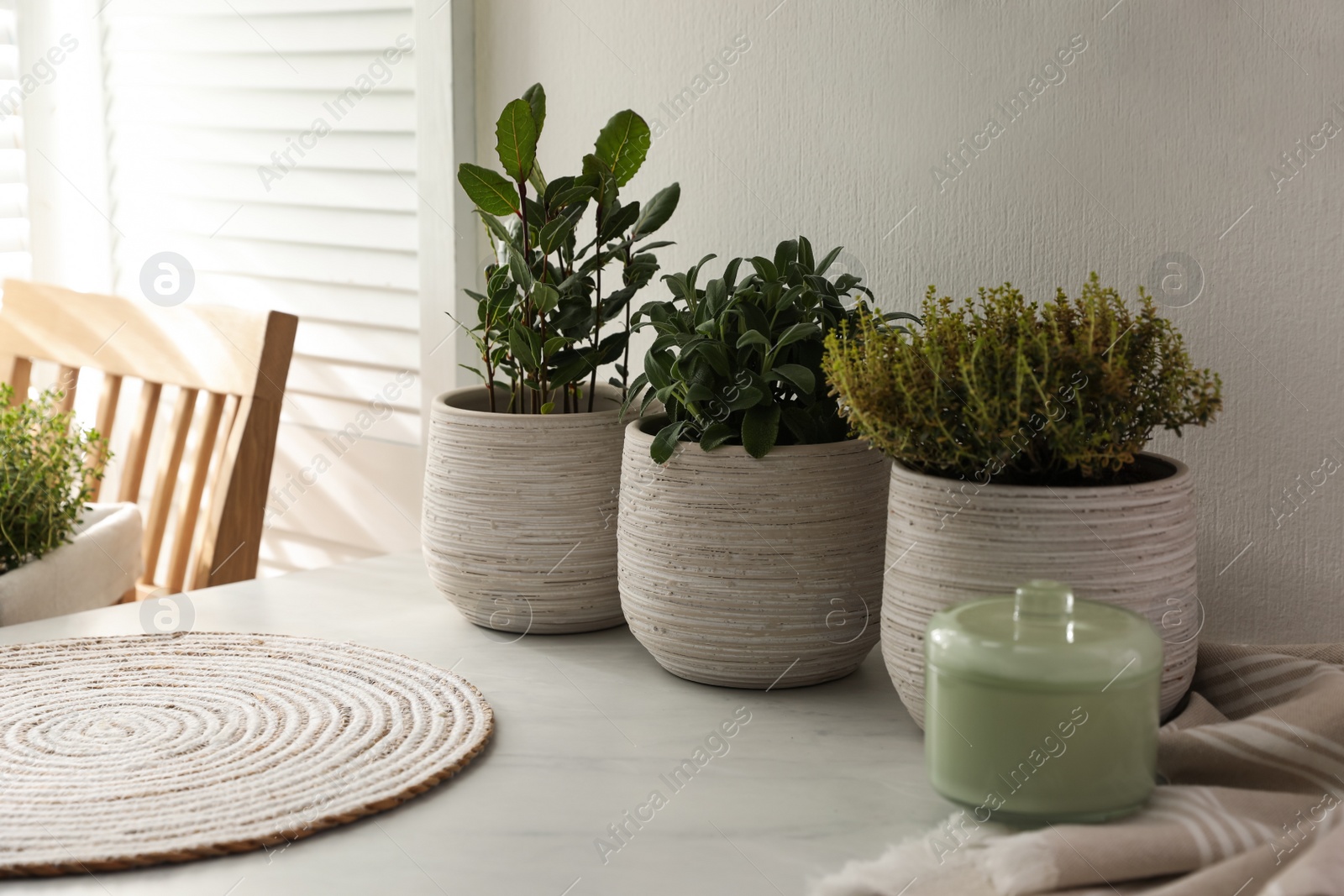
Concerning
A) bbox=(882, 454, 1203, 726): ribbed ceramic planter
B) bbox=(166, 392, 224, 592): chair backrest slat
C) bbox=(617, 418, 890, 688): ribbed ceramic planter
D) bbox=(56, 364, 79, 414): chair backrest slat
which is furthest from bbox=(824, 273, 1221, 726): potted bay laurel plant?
bbox=(56, 364, 79, 414): chair backrest slat

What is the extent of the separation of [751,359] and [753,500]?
103 millimetres

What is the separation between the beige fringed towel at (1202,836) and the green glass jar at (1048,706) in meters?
0.02

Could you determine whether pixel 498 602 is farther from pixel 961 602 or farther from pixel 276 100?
pixel 276 100

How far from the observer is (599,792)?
771 millimetres

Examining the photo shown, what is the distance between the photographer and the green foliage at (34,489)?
4.00 feet

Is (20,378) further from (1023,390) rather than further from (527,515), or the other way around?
(1023,390)

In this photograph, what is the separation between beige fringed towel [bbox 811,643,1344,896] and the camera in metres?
0.62

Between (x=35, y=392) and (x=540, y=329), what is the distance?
1.41 meters

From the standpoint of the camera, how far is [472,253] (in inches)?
58.9

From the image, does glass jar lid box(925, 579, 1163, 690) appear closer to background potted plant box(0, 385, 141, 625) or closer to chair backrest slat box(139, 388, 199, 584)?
background potted plant box(0, 385, 141, 625)

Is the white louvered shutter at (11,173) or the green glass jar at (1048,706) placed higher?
the white louvered shutter at (11,173)

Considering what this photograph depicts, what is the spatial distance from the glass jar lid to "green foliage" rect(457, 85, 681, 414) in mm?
432

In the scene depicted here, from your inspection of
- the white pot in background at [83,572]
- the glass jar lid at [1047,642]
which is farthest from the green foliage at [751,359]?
the white pot in background at [83,572]

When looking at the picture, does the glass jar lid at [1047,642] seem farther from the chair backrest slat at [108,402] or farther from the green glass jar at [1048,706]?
the chair backrest slat at [108,402]
